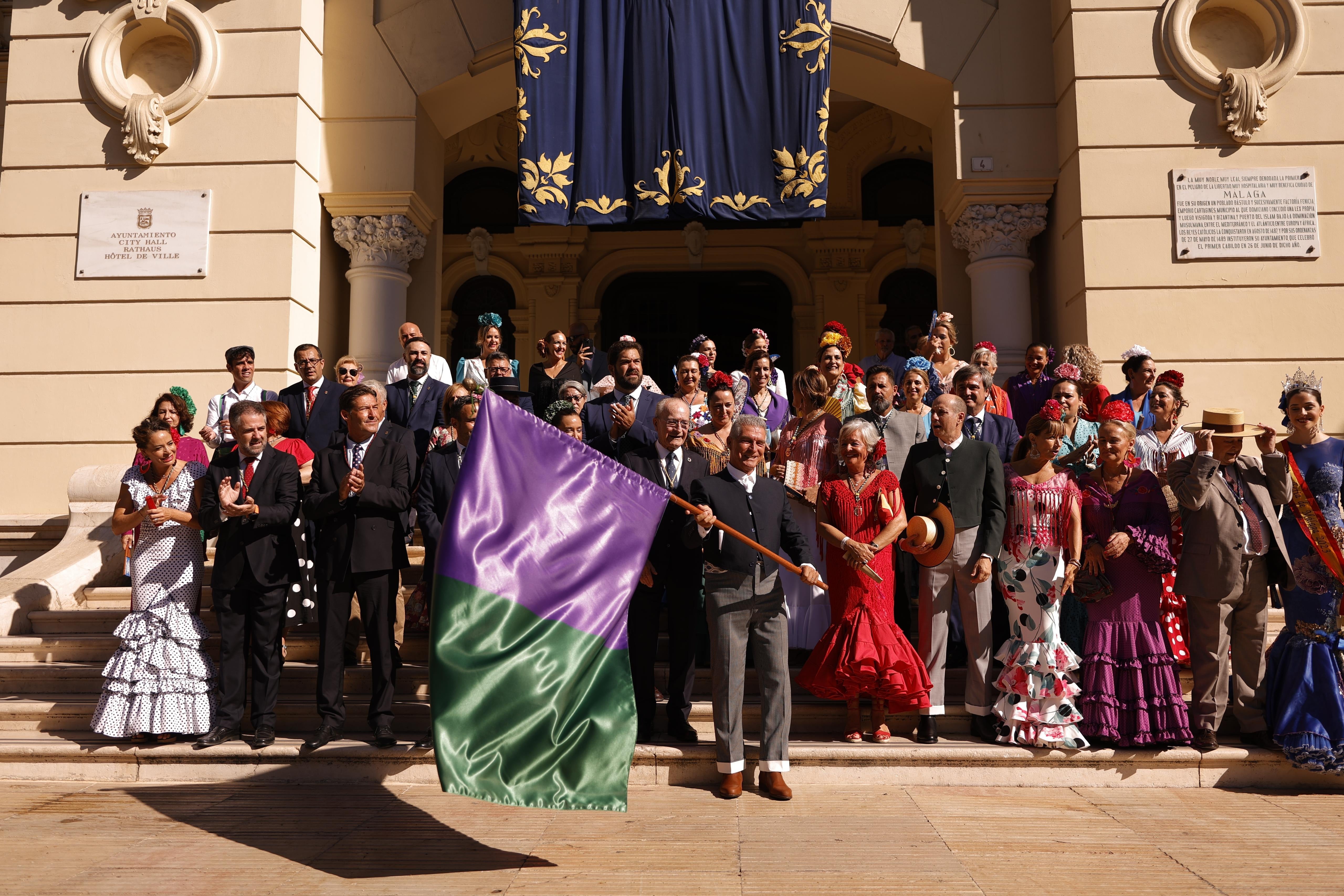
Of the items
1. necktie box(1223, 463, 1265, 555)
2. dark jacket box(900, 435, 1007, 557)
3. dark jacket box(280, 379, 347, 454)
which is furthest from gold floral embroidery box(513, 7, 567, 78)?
necktie box(1223, 463, 1265, 555)

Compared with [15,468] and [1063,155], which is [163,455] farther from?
[1063,155]

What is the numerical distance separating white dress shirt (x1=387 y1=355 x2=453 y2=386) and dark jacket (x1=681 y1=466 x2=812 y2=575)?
11.1 feet

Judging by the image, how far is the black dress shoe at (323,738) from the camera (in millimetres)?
5695

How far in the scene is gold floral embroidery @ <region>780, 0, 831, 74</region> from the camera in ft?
31.7

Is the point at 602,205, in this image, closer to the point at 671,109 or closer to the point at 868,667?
the point at 671,109

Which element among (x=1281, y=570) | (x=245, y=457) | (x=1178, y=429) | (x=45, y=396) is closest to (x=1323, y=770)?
(x=1281, y=570)

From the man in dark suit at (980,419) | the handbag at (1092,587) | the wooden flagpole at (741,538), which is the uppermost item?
the man in dark suit at (980,419)

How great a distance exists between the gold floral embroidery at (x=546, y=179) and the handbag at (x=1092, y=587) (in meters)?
5.81

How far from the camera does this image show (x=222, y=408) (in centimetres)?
805

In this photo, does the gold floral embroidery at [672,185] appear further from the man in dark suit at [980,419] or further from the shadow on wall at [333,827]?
the shadow on wall at [333,827]

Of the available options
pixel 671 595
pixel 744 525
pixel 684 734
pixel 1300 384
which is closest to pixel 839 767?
pixel 684 734

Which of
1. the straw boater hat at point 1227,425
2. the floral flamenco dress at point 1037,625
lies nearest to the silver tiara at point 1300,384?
the straw boater hat at point 1227,425

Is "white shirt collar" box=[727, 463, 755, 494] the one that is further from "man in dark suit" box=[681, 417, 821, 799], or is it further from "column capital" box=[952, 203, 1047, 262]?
"column capital" box=[952, 203, 1047, 262]

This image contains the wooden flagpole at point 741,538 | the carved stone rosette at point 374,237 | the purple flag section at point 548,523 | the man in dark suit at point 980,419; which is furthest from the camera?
the carved stone rosette at point 374,237
